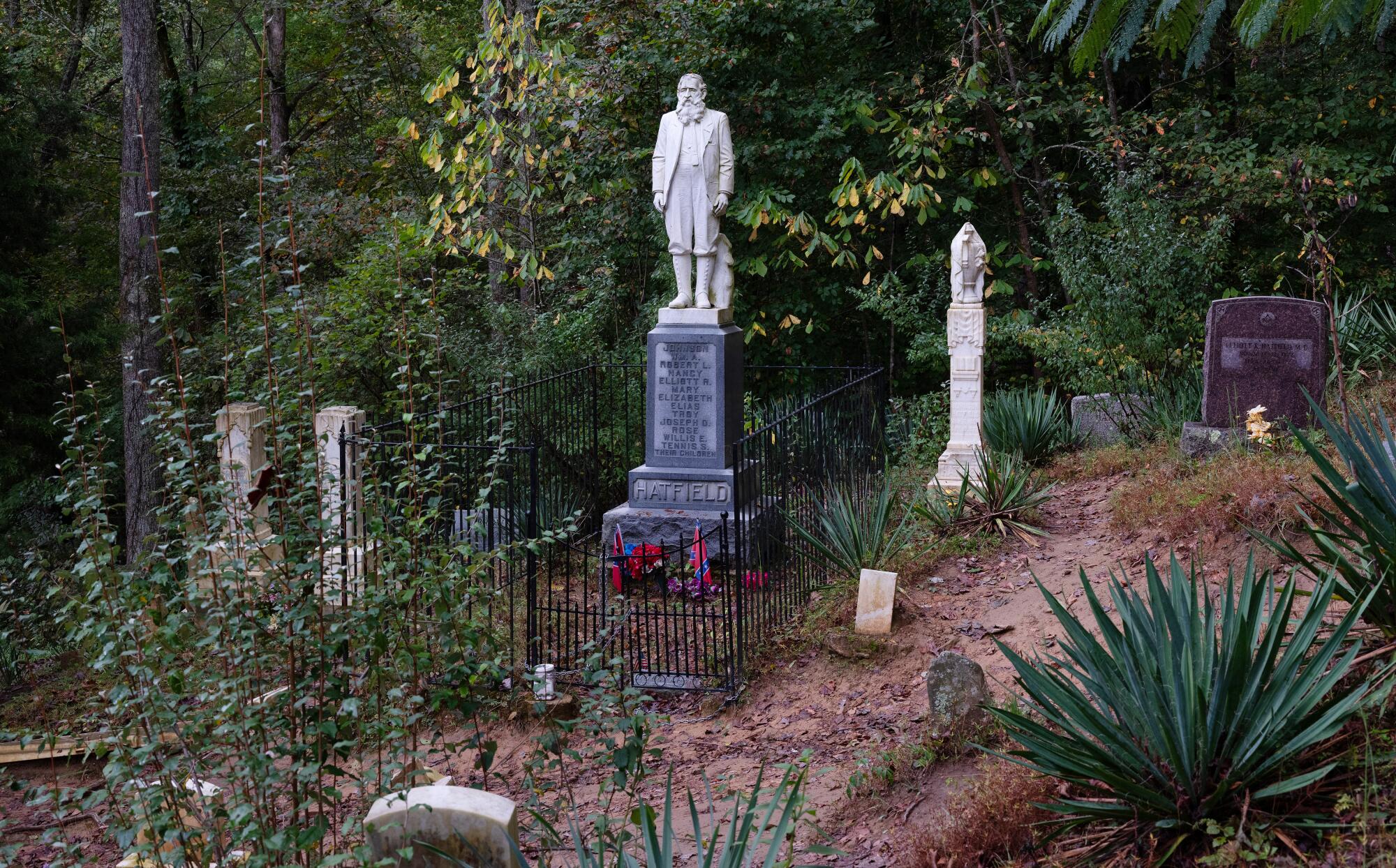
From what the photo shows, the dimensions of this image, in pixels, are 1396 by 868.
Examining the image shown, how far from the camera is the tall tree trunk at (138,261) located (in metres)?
11.5

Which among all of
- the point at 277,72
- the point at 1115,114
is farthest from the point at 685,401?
the point at 277,72

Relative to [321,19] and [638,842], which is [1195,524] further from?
[321,19]

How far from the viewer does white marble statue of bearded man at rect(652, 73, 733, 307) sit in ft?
30.6

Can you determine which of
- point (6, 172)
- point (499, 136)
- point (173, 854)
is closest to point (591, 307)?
point (499, 136)

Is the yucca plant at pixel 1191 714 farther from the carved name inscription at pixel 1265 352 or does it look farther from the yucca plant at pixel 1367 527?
the carved name inscription at pixel 1265 352

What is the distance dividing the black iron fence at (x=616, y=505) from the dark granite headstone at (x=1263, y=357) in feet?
9.63

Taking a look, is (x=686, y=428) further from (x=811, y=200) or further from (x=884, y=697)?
(x=811, y=200)

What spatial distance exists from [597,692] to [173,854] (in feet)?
5.19

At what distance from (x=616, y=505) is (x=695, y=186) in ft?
12.9

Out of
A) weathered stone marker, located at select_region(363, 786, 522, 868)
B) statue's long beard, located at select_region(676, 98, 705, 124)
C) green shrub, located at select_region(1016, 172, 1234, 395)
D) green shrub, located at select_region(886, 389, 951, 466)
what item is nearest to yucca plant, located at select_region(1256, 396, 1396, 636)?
weathered stone marker, located at select_region(363, 786, 522, 868)

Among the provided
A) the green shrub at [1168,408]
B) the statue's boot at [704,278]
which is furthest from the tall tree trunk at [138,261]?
the green shrub at [1168,408]

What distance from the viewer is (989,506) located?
27.3 ft

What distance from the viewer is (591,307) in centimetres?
1254

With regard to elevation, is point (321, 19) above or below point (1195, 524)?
above
